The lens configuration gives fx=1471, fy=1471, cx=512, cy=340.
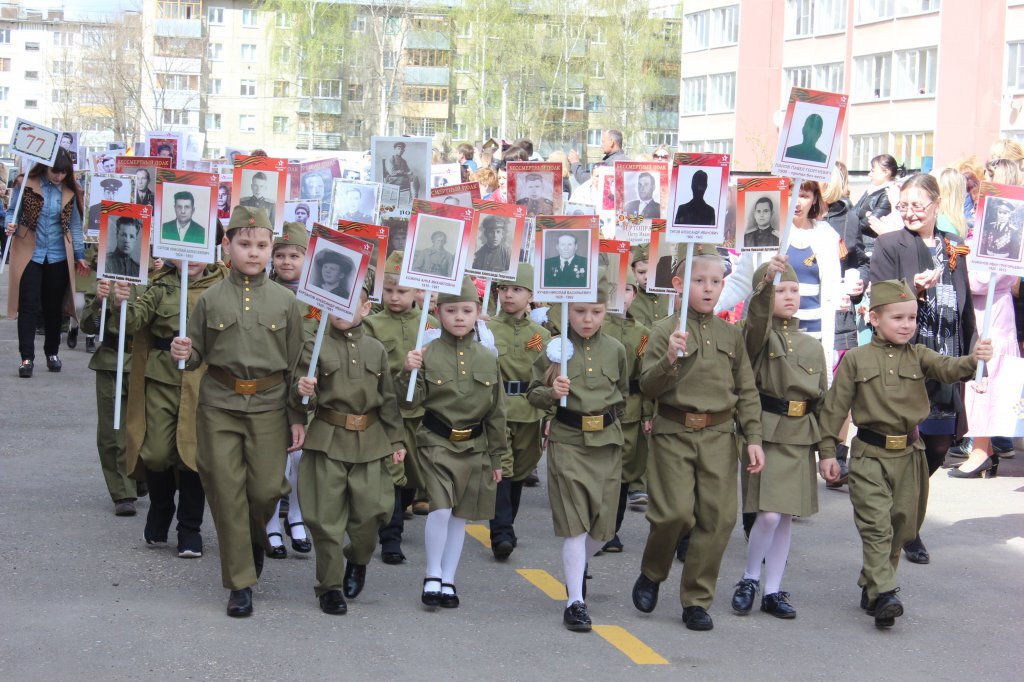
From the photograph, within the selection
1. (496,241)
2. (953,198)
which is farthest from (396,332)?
(953,198)

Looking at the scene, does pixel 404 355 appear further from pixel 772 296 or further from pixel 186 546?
pixel 772 296

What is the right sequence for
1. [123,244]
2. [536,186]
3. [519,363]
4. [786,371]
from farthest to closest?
[536,186] < [519,363] < [123,244] < [786,371]

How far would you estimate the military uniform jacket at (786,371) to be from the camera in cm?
745

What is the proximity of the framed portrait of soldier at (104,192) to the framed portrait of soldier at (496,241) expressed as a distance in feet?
10.00

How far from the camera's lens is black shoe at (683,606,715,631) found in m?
6.96

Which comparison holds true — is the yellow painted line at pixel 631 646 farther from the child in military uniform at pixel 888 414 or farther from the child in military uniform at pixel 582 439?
the child in military uniform at pixel 888 414

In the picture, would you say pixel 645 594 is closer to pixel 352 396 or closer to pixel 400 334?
pixel 352 396

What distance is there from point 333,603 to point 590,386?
5.28 ft

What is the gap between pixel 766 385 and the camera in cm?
755

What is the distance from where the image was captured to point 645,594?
7188 mm

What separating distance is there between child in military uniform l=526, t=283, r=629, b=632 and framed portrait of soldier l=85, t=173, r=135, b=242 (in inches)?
154

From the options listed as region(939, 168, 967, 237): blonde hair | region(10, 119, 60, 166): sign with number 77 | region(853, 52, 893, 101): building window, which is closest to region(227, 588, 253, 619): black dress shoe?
region(939, 168, 967, 237): blonde hair

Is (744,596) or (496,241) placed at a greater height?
(496,241)

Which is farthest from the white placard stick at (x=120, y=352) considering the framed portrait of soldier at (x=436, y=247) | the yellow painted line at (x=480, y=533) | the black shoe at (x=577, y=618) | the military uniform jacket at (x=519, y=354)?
the black shoe at (x=577, y=618)
